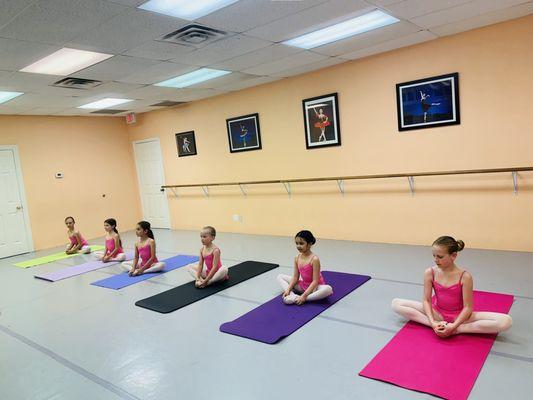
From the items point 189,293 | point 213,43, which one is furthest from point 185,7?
point 189,293

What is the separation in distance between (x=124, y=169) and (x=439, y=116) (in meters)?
7.07

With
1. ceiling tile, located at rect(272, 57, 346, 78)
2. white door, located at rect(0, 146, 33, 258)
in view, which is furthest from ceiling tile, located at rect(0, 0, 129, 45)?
white door, located at rect(0, 146, 33, 258)

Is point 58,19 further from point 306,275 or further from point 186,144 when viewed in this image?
point 186,144

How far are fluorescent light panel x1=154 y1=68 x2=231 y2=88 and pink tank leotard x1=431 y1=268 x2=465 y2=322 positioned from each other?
161 inches

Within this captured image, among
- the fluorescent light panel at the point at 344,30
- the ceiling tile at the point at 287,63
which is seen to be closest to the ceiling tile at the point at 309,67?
the ceiling tile at the point at 287,63

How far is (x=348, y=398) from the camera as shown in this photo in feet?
7.30

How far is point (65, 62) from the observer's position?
446cm

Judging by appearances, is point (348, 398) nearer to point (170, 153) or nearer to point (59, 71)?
point (59, 71)

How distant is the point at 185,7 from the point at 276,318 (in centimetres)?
272

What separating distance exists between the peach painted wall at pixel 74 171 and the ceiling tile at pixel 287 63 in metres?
4.73

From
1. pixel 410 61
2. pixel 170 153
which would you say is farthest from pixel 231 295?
pixel 170 153

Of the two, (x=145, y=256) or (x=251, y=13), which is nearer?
(x=251, y=13)

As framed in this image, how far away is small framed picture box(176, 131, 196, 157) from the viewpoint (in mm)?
8109

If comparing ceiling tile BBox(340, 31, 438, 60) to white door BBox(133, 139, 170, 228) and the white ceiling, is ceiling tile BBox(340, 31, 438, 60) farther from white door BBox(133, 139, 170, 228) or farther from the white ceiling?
white door BBox(133, 139, 170, 228)
